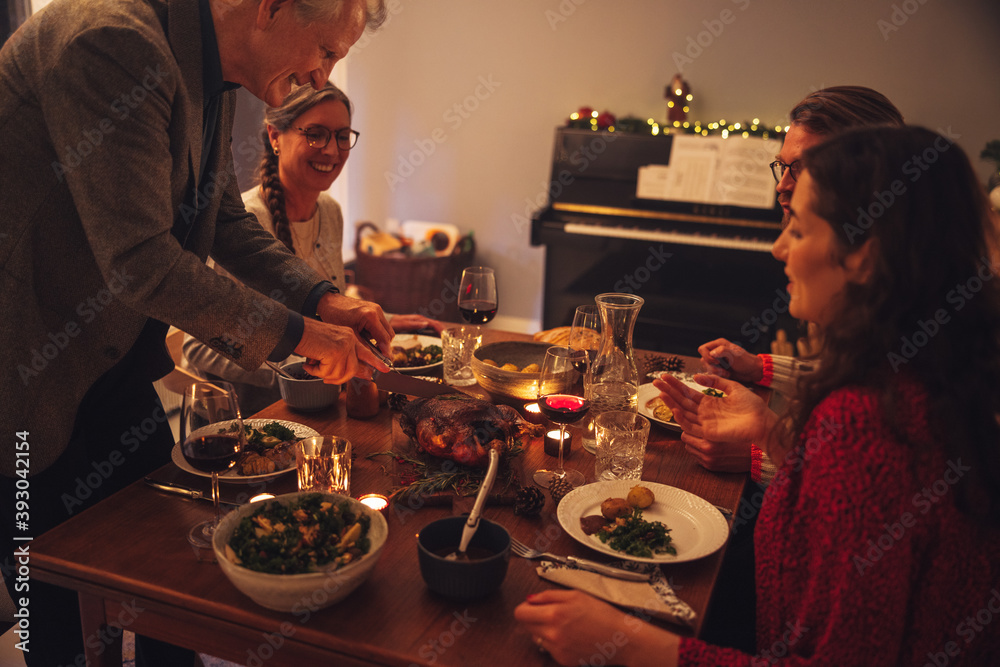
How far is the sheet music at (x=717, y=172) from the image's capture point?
405 centimetres

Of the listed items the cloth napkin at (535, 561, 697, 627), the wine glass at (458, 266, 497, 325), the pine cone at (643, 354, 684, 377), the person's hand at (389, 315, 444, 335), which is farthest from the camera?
the person's hand at (389, 315, 444, 335)

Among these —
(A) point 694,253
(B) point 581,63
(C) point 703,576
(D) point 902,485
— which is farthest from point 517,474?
(B) point 581,63

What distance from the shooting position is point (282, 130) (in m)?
2.44

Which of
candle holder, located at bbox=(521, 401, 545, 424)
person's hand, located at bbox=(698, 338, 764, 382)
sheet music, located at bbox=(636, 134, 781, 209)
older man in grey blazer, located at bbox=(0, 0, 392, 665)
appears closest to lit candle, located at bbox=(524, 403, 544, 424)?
candle holder, located at bbox=(521, 401, 545, 424)

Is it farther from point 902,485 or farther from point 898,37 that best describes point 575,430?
point 898,37

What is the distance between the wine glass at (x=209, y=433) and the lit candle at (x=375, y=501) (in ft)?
0.75

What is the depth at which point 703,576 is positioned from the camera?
1.13 m

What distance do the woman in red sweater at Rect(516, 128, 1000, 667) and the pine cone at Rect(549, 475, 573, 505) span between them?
352 mm

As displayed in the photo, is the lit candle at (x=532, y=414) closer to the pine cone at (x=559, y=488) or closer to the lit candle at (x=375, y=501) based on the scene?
the pine cone at (x=559, y=488)

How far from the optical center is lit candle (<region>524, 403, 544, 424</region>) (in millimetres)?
1706

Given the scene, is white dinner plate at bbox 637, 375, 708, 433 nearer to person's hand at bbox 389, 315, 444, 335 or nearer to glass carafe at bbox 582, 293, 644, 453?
glass carafe at bbox 582, 293, 644, 453

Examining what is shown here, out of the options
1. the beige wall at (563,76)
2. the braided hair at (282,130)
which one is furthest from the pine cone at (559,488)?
the beige wall at (563,76)

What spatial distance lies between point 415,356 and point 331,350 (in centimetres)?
67

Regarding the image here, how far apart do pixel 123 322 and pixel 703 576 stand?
108 centimetres
